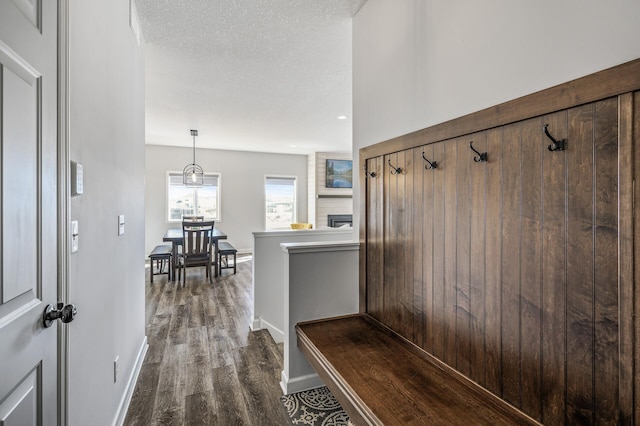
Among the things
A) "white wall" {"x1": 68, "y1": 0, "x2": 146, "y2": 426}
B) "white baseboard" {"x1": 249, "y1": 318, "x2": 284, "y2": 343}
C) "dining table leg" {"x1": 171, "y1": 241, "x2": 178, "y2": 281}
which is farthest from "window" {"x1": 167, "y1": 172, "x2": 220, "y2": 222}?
"white wall" {"x1": 68, "y1": 0, "x2": 146, "y2": 426}

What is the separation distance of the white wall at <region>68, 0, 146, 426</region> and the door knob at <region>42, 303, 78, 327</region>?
17 cm

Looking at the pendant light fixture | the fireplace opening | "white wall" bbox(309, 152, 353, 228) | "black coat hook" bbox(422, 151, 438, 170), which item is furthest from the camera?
the fireplace opening

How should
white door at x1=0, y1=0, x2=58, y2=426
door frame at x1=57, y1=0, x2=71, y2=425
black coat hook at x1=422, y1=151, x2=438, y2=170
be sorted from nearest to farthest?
1. white door at x1=0, y1=0, x2=58, y2=426
2. door frame at x1=57, y1=0, x2=71, y2=425
3. black coat hook at x1=422, y1=151, x2=438, y2=170

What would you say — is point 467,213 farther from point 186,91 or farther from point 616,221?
point 186,91

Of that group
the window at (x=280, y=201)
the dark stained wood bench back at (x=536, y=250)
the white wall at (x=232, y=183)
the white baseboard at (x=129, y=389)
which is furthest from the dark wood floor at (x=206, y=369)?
the window at (x=280, y=201)

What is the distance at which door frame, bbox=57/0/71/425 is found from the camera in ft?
3.32

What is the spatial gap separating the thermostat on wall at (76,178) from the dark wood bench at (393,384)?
1.38 metres

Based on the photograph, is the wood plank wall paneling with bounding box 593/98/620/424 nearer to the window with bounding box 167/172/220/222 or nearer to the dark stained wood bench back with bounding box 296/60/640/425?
the dark stained wood bench back with bounding box 296/60/640/425

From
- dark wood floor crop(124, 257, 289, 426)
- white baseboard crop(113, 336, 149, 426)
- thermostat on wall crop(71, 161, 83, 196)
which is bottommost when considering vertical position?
dark wood floor crop(124, 257, 289, 426)

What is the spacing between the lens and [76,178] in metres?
1.21

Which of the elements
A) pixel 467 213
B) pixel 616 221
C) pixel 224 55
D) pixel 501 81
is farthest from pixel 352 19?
pixel 616 221

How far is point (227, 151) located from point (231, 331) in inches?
211

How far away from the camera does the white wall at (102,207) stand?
1246 millimetres

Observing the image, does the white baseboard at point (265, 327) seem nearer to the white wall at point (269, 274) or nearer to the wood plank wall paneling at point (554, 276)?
the white wall at point (269, 274)
